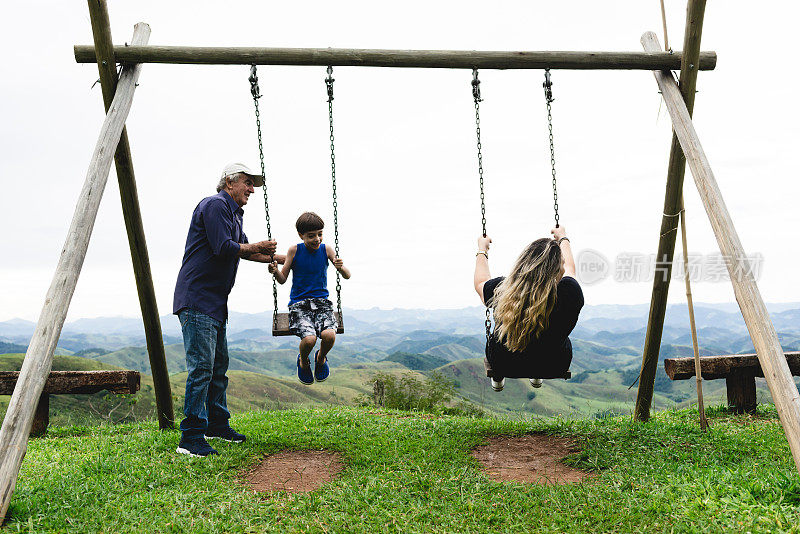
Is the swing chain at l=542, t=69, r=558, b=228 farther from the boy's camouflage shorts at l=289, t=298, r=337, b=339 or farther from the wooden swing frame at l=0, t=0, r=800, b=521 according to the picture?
the boy's camouflage shorts at l=289, t=298, r=337, b=339

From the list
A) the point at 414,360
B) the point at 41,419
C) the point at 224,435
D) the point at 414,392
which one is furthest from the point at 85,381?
the point at 414,360

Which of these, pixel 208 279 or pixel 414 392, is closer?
pixel 208 279

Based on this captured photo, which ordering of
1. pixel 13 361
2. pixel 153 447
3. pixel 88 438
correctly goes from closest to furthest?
pixel 153 447 < pixel 88 438 < pixel 13 361

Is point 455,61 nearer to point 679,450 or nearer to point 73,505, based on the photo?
point 679,450

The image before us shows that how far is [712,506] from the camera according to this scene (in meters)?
3.81

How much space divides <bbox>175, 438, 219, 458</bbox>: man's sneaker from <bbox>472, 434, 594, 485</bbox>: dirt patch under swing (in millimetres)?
2458

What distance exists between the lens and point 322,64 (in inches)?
205

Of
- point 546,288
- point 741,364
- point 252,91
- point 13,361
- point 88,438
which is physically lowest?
point 13,361

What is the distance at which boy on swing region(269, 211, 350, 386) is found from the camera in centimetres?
584

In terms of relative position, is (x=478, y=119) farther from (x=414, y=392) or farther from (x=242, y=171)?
(x=414, y=392)

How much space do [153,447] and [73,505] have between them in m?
1.45

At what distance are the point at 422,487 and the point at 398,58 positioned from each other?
3587mm

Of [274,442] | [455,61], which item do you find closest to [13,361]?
[274,442]

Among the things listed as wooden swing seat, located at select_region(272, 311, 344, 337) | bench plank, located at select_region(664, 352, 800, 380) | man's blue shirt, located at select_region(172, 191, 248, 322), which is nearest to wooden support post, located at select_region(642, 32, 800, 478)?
bench plank, located at select_region(664, 352, 800, 380)
